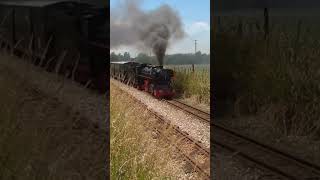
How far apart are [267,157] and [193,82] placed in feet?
40.2

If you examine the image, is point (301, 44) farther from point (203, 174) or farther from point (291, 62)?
point (203, 174)

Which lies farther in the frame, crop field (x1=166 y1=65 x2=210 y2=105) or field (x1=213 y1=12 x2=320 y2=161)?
crop field (x1=166 y1=65 x2=210 y2=105)

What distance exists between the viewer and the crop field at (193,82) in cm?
1864

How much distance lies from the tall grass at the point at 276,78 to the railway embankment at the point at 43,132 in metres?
5.50

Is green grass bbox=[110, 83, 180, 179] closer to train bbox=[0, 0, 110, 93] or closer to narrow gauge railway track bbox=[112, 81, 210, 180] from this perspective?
narrow gauge railway track bbox=[112, 81, 210, 180]

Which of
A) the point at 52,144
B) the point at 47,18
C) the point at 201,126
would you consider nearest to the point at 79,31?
the point at 47,18

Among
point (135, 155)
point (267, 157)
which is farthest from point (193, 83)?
point (135, 155)

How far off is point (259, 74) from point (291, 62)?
1249 mm

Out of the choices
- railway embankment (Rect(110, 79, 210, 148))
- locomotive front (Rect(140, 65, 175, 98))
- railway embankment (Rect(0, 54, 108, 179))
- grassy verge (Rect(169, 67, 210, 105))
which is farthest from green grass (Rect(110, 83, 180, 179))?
locomotive front (Rect(140, 65, 175, 98))

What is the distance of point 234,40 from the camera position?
1477cm

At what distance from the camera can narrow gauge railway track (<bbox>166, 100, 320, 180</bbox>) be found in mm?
A: 7172

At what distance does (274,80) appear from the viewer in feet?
37.8

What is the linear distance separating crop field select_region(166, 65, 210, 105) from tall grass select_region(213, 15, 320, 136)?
3571mm

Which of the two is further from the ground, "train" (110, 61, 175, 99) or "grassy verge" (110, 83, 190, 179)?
"train" (110, 61, 175, 99)
